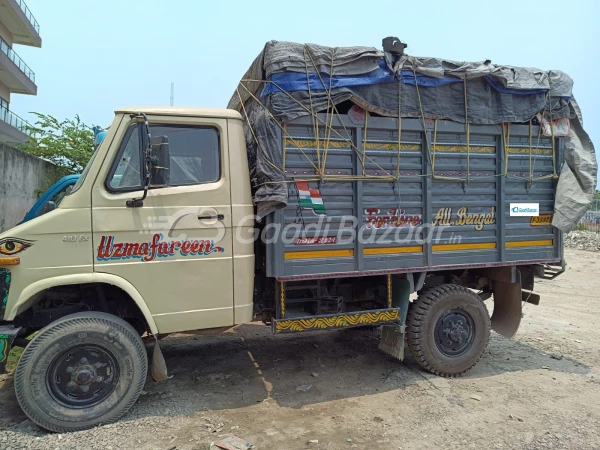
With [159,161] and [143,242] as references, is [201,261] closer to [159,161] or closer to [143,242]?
[143,242]

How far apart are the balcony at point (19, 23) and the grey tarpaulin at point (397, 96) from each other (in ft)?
71.6

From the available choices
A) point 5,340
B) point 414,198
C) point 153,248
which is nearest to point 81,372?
point 5,340

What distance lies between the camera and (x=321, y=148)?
4172 mm

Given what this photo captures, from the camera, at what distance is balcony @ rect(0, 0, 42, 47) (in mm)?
20703

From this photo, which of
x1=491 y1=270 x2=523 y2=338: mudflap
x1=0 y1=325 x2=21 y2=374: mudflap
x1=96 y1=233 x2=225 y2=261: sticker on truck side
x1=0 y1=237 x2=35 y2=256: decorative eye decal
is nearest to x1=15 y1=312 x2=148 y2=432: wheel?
x1=0 y1=325 x2=21 y2=374: mudflap

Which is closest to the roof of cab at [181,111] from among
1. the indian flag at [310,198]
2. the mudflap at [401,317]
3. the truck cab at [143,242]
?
the truck cab at [143,242]

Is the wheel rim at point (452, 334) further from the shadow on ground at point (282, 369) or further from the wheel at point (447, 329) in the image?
the shadow on ground at point (282, 369)

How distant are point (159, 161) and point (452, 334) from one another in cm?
347

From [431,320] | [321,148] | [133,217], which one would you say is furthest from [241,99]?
[431,320]

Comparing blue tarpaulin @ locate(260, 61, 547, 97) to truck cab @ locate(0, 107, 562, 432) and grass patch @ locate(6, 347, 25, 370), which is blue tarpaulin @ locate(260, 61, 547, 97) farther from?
grass patch @ locate(6, 347, 25, 370)

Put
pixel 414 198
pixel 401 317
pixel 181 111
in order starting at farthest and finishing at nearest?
pixel 401 317
pixel 414 198
pixel 181 111

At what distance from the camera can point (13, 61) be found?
21.8m

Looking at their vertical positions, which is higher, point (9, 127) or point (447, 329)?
point (9, 127)

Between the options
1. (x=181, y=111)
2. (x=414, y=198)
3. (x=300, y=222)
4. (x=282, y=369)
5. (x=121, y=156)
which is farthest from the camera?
(x=282, y=369)
